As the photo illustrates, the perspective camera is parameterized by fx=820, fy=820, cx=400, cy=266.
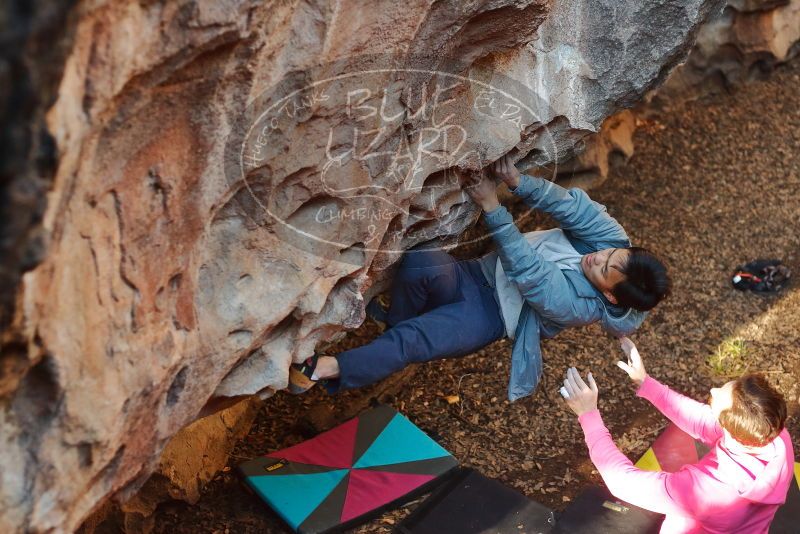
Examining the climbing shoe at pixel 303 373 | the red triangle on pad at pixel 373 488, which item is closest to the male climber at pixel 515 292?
the climbing shoe at pixel 303 373

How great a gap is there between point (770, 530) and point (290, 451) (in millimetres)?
2016

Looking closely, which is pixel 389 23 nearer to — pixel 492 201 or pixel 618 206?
pixel 492 201

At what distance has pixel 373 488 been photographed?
3.45m

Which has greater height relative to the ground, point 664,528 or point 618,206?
point 618,206

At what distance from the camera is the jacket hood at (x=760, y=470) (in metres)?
2.70

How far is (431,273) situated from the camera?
10.7 ft

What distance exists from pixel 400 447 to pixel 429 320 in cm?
83

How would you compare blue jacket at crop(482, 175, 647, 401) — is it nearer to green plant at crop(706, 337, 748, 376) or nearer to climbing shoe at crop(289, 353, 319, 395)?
climbing shoe at crop(289, 353, 319, 395)

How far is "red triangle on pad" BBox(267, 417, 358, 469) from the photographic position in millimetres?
3574

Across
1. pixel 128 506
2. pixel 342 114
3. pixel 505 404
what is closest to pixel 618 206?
pixel 505 404

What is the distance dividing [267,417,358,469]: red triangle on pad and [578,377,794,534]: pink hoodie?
3.90ft

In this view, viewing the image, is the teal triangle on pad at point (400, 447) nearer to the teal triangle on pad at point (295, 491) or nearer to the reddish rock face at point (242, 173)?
the teal triangle on pad at point (295, 491)

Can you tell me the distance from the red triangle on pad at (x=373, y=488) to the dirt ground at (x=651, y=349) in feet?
0.27

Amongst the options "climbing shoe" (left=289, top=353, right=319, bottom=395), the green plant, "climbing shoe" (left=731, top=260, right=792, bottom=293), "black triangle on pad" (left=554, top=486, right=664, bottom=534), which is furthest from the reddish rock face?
"climbing shoe" (left=731, top=260, right=792, bottom=293)
